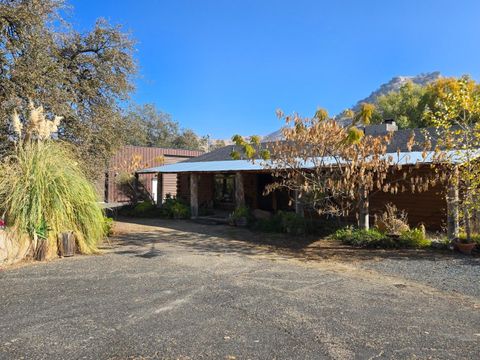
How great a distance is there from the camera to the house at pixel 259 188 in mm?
11445

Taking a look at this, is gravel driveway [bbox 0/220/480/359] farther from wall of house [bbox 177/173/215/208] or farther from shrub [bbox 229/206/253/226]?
wall of house [bbox 177/173/215/208]

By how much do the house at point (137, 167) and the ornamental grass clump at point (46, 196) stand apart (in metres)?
12.8

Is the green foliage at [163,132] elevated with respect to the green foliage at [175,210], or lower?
elevated

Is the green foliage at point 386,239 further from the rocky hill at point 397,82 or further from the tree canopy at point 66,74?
the rocky hill at point 397,82

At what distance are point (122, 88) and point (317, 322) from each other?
10722mm

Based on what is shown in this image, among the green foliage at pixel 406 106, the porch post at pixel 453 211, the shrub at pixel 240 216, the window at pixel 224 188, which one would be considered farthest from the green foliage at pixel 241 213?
the green foliage at pixel 406 106

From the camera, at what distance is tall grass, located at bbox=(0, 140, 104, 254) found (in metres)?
6.95

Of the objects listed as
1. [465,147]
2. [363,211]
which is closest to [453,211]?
[465,147]

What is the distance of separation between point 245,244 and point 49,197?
14.9ft

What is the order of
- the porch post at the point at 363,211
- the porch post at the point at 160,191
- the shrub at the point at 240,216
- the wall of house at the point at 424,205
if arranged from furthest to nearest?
the porch post at the point at 160,191
the shrub at the point at 240,216
the wall of house at the point at 424,205
the porch post at the point at 363,211

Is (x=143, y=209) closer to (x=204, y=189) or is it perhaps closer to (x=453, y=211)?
(x=204, y=189)

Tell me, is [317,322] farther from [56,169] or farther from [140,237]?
[140,237]

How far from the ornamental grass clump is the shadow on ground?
1062 mm

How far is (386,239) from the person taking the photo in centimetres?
859
